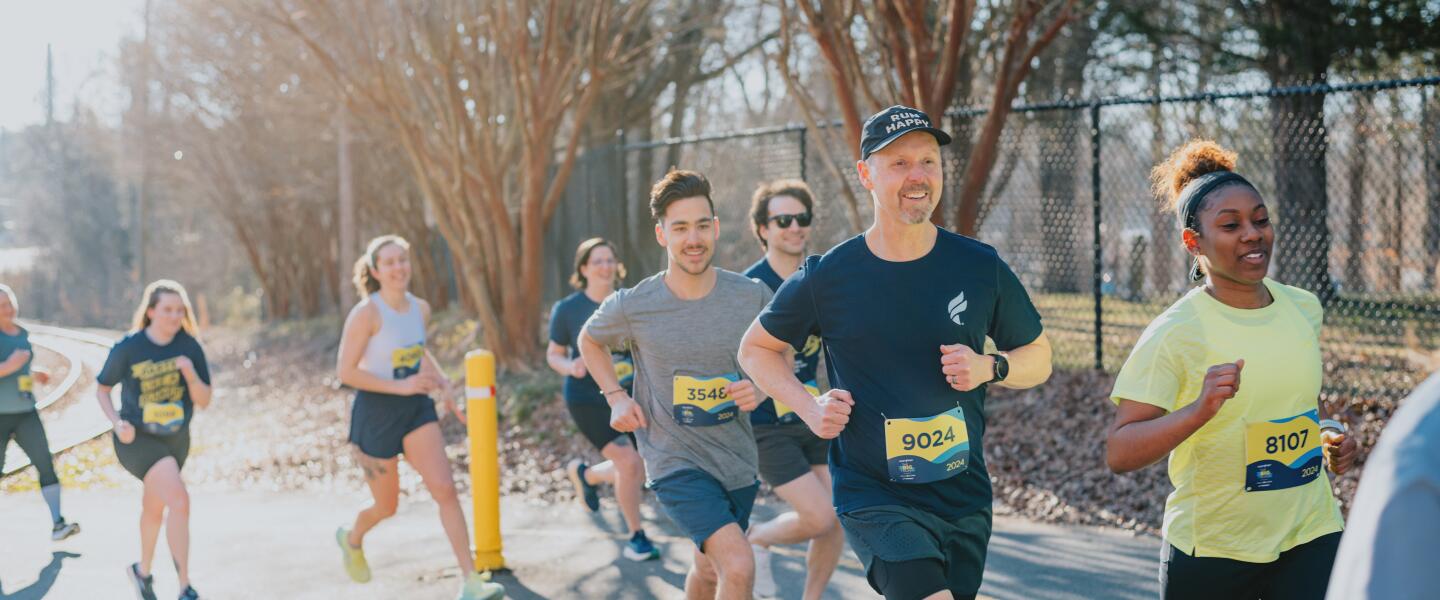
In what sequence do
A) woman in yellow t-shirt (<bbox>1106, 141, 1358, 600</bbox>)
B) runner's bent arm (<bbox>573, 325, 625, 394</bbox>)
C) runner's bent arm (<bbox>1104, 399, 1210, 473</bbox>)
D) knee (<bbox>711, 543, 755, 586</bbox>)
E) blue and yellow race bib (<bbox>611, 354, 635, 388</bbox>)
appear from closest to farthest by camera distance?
→ runner's bent arm (<bbox>1104, 399, 1210, 473</bbox>) → woman in yellow t-shirt (<bbox>1106, 141, 1358, 600</bbox>) → knee (<bbox>711, 543, 755, 586</bbox>) → runner's bent arm (<bbox>573, 325, 625, 394</bbox>) → blue and yellow race bib (<bbox>611, 354, 635, 388</bbox>)

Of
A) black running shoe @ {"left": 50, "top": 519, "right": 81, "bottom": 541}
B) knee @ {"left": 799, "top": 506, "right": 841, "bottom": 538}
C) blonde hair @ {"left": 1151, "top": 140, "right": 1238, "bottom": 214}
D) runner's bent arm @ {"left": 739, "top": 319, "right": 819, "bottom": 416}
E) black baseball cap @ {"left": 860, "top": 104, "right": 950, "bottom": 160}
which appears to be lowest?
black running shoe @ {"left": 50, "top": 519, "right": 81, "bottom": 541}

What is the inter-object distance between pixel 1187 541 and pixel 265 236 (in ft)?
109

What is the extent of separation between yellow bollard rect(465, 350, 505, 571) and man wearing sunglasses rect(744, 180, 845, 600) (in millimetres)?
1947

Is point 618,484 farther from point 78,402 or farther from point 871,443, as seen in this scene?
point 78,402

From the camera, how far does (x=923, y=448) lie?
382 cm

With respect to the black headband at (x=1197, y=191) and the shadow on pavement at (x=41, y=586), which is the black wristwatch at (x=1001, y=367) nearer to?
the black headband at (x=1197, y=191)

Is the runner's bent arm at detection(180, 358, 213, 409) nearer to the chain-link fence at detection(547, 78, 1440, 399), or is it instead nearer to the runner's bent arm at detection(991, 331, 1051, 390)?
the runner's bent arm at detection(991, 331, 1051, 390)

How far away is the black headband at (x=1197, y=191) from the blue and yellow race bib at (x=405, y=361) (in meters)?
4.56

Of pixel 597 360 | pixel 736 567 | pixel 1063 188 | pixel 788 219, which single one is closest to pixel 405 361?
pixel 597 360

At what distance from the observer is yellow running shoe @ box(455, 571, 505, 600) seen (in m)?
6.88

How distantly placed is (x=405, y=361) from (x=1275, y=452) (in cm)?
481

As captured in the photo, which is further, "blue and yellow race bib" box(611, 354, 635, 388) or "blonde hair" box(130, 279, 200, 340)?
"blue and yellow race bib" box(611, 354, 635, 388)

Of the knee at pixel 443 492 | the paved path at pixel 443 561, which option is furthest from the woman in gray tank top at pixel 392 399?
the paved path at pixel 443 561

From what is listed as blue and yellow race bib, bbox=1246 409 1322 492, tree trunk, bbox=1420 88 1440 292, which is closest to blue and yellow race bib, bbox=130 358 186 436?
blue and yellow race bib, bbox=1246 409 1322 492
